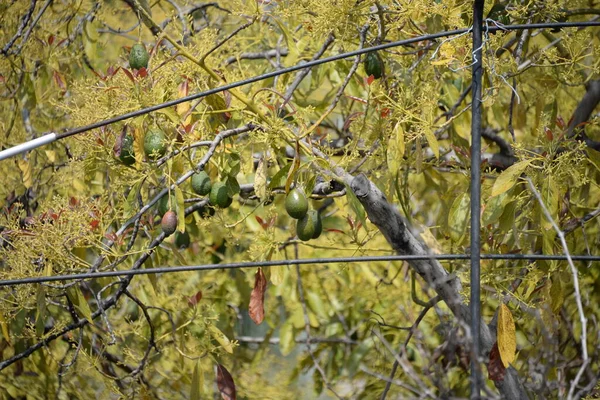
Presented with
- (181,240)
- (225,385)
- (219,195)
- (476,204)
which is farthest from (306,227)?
(181,240)

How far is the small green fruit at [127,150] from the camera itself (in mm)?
1659

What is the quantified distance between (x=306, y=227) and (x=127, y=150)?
376mm

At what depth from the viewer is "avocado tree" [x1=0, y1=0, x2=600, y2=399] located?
1.62m

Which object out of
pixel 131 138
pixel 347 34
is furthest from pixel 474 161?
pixel 131 138

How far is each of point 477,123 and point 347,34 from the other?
0.52 m

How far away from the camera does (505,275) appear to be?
174 cm

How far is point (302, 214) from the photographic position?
A: 1.61 meters

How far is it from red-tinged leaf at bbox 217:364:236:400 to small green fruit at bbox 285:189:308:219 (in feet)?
1.77

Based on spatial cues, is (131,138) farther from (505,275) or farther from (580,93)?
(580,93)

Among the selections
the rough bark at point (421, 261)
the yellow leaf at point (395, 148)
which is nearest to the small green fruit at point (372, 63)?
the yellow leaf at point (395, 148)

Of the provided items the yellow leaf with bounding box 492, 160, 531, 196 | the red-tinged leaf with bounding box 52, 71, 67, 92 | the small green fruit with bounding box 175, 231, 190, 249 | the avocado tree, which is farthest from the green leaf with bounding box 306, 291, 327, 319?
the yellow leaf with bounding box 492, 160, 531, 196

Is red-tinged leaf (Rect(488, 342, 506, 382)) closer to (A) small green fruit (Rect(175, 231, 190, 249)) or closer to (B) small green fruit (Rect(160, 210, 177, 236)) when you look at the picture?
(B) small green fruit (Rect(160, 210, 177, 236))

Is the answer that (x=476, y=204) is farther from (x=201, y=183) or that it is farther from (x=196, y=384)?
(x=196, y=384)

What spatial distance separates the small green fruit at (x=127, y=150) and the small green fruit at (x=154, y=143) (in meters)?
0.04
